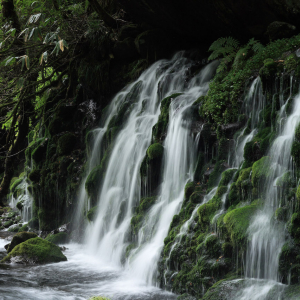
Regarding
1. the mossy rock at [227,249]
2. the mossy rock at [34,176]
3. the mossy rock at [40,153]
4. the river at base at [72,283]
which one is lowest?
the river at base at [72,283]

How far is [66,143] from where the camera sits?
14.2 metres

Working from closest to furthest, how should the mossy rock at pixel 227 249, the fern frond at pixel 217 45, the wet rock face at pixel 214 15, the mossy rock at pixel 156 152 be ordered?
the mossy rock at pixel 227 249, the mossy rock at pixel 156 152, the wet rock face at pixel 214 15, the fern frond at pixel 217 45

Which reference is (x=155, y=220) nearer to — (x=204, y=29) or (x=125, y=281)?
(x=125, y=281)

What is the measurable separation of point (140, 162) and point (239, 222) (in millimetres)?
4515

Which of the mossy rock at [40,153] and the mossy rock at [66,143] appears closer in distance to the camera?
the mossy rock at [66,143]

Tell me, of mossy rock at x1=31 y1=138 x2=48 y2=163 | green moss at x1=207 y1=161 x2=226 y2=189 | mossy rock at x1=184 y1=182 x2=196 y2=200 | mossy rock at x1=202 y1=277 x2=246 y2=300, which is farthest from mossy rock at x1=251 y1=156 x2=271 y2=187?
mossy rock at x1=31 y1=138 x2=48 y2=163

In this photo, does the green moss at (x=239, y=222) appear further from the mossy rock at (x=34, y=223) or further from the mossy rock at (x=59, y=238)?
the mossy rock at (x=34, y=223)

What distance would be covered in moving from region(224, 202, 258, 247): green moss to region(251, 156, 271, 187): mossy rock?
1.21ft

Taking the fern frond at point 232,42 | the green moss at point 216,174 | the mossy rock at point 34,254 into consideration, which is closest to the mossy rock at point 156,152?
the green moss at point 216,174

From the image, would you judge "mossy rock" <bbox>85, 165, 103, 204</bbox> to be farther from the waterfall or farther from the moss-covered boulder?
the moss-covered boulder

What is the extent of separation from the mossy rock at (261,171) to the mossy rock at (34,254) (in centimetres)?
572

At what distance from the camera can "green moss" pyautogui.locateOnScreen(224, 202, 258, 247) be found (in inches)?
226

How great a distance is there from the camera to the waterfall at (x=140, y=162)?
807 centimetres

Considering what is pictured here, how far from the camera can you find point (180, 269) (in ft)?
21.9
